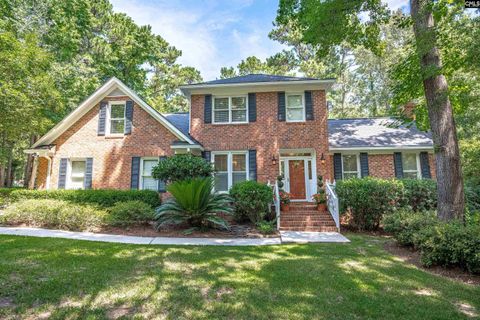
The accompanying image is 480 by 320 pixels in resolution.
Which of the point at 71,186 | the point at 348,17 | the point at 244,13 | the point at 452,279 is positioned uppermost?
the point at 244,13

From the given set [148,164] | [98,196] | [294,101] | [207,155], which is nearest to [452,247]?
[294,101]

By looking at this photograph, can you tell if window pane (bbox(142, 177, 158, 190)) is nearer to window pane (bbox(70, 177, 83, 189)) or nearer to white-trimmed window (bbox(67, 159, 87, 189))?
white-trimmed window (bbox(67, 159, 87, 189))

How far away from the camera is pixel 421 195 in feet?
29.4

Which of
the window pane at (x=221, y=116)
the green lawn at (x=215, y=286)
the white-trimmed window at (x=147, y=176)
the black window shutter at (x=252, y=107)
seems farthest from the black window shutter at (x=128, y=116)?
the green lawn at (x=215, y=286)

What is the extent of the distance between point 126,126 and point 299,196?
8.35m

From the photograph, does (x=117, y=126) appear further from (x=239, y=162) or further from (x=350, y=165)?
(x=350, y=165)

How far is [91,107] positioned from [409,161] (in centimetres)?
1504

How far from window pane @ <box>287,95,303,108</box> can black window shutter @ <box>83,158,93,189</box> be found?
927cm

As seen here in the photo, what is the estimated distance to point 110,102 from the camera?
11.8 meters

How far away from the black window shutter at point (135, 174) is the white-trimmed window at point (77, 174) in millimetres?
2447

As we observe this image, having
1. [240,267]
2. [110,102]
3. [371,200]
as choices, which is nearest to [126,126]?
[110,102]

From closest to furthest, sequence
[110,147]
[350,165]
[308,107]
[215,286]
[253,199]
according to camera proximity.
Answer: [215,286] < [253,199] < [308,107] < [110,147] < [350,165]

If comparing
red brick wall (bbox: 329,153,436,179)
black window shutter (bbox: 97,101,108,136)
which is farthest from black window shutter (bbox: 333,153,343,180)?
black window shutter (bbox: 97,101,108,136)

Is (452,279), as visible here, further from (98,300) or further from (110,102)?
(110,102)
